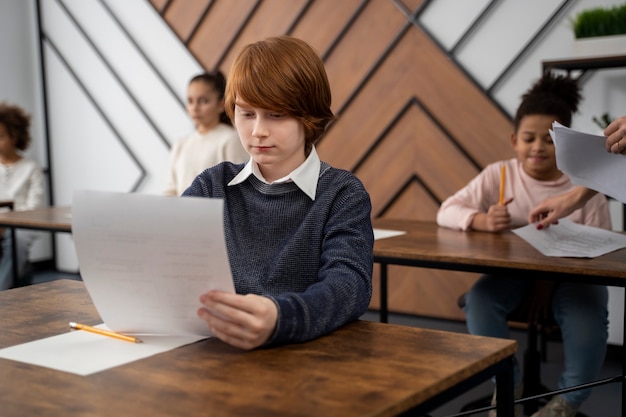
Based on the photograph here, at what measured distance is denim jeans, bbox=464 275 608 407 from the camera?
210 centimetres

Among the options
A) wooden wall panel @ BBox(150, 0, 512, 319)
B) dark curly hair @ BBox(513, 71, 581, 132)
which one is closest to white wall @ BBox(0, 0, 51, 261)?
wooden wall panel @ BBox(150, 0, 512, 319)

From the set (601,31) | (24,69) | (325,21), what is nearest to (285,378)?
(601,31)

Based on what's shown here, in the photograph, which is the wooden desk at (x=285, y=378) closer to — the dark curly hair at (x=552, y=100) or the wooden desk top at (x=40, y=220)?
the dark curly hair at (x=552, y=100)

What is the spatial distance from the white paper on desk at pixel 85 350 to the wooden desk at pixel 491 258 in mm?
909

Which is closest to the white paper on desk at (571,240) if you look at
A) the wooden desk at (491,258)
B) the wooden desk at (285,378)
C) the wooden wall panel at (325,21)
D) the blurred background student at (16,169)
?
the wooden desk at (491,258)

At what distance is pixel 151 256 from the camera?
39.5 inches

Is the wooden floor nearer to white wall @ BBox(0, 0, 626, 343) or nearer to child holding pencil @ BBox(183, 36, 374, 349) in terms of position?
child holding pencil @ BBox(183, 36, 374, 349)

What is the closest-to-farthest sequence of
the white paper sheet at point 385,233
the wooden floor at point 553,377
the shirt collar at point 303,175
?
the shirt collar at point 303,175
the white paper sheet at point 385,233
the wooden floor at point 553,377

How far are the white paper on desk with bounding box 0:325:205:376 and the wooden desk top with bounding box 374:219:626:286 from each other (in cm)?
91

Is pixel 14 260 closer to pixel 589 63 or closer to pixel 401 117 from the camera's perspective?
pixel 401 117

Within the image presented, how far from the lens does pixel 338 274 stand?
121cm

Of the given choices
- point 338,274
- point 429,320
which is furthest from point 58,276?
point 338,274

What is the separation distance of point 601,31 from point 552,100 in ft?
2.07

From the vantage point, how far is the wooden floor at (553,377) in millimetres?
2551
